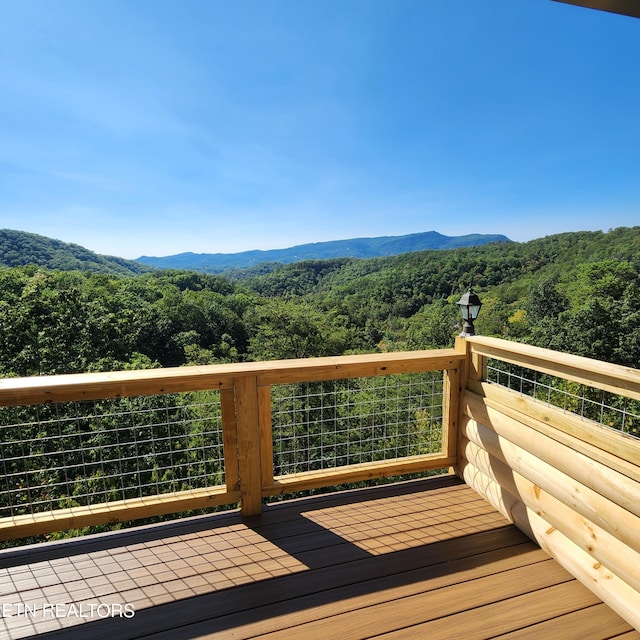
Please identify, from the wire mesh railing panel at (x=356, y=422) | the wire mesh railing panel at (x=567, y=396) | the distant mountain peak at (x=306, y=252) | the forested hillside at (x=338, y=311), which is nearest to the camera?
the wire mesh railing panel at (x=567, y=396)

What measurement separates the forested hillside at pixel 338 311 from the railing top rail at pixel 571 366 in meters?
17.5

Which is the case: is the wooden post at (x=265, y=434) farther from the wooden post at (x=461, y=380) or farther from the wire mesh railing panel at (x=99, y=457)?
the wooden post at (x=461, y=380)

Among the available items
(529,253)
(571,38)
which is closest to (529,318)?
(529,253)

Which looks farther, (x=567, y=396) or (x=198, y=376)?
(x=567, y=396)

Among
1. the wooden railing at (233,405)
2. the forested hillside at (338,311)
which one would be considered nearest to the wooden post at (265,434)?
the wooden railing at (233,405)

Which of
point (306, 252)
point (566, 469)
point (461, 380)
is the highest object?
point (306, 252)

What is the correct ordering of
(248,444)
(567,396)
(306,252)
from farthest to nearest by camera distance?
1. (306,252)
2. (567,396)
3. (248,444)

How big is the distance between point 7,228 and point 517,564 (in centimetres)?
3470

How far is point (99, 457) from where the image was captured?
919cm

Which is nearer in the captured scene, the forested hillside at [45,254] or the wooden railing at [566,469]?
the wooden railing at [566,469]

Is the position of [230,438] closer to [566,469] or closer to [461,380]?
[461,380]

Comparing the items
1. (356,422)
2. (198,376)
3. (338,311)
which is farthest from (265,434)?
(338,311)

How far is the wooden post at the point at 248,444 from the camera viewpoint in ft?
6.59

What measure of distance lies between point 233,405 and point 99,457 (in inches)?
355
